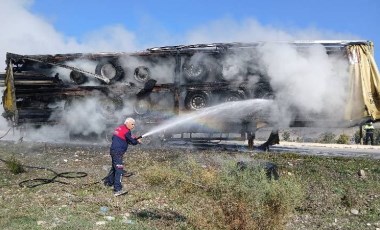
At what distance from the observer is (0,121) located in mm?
16141

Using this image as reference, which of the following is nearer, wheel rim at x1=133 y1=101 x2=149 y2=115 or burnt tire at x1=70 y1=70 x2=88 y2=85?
wheel rim at x1=133 y1=101 x2=149 y2=115

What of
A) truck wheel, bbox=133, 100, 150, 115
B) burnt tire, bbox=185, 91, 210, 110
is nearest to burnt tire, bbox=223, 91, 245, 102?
burnt tire, bbox=185, 91, 210, 110

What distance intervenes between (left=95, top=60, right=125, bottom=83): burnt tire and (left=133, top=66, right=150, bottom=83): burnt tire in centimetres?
47

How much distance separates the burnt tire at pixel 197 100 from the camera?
43.8 ft

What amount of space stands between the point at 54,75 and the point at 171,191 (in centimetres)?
837

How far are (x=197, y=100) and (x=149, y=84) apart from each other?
1562 millimetres

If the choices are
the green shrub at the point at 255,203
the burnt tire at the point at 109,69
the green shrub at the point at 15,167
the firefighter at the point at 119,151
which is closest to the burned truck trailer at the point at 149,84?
the burnt tire at the point at 109,69

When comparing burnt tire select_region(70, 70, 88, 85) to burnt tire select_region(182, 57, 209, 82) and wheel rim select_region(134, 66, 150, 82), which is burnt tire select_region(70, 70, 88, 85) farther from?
burnt tire select_region(182, 57, 209, 82)

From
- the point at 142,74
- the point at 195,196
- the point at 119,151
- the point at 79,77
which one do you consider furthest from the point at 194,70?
the point at 195,196

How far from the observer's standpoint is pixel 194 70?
13.5m

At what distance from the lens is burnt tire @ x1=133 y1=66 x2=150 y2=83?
13.8 metres

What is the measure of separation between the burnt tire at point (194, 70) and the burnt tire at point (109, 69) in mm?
2063

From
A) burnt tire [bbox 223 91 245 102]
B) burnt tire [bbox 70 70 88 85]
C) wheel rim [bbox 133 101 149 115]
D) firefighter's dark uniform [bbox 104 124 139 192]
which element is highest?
burnt tire [bbox 70 70 88 85]

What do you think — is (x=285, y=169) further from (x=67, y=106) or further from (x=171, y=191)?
(x=67, y=106)
